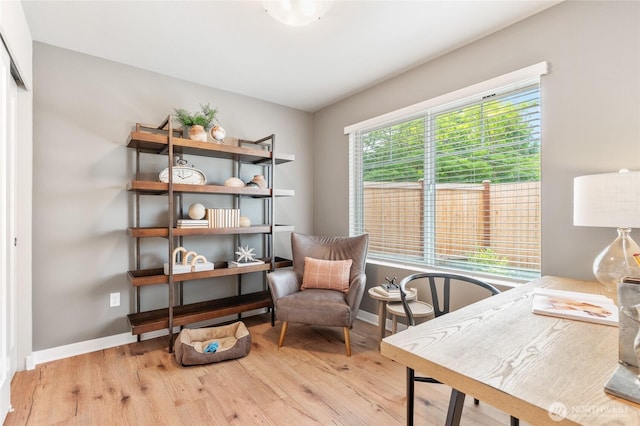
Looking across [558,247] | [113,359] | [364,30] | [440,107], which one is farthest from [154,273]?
[558,247]

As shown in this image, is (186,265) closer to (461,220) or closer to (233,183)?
(233,183)

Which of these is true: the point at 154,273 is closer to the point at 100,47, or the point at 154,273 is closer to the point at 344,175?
the point at 100,47

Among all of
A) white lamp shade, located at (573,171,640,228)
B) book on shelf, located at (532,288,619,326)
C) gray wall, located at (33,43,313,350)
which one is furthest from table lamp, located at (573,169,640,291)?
gray wall, located at (33,43,313,350)

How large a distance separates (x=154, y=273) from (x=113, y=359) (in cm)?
70

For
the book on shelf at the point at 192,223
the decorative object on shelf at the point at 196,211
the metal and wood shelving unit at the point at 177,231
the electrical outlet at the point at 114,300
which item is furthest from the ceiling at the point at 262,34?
the electrical outlet at the point at 114,300

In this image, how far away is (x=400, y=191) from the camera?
2941mm

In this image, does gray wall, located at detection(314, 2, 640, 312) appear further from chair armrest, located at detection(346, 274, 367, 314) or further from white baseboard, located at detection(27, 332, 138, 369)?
white baseboard, located at detection(27, 332, 138, 369)

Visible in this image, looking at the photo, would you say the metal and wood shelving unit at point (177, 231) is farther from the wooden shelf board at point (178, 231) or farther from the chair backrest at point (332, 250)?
the chair backrest at point (332, 250)

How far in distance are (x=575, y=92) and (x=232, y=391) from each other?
9.28 ft

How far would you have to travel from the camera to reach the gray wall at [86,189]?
231 cm

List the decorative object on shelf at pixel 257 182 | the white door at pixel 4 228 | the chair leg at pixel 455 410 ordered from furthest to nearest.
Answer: the decorative object on shelf at pixel 257 182 → the white door at pixel 4 228 → the chair leg at pixel 455 410

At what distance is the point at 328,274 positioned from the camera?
9.09 ft

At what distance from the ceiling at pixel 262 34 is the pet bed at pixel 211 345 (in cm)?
228

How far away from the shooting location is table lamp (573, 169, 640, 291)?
1.32m
